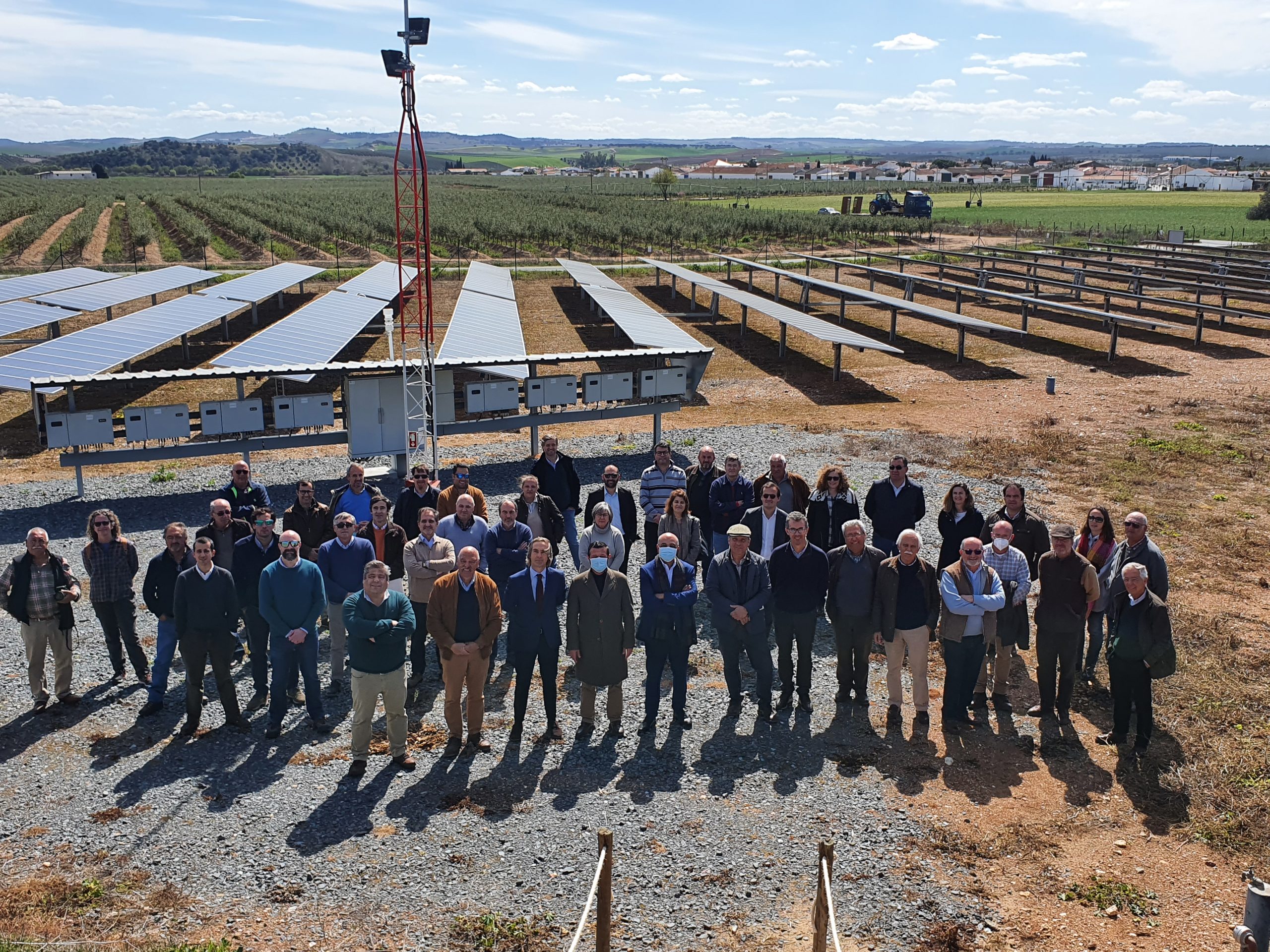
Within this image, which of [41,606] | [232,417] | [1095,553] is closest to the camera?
[41,606]

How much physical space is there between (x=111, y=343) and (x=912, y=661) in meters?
17.7

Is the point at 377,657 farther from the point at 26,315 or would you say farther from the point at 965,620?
the point at 26,315

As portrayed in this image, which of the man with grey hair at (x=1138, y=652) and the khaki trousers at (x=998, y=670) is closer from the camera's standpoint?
the man with grey hair at (x=1138, y=652)

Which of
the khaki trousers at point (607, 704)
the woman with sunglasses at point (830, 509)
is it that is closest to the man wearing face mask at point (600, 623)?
the khaki trousers at point (607, 704)

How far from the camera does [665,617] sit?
831 centimetres

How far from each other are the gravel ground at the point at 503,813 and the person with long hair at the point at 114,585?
0.33 m

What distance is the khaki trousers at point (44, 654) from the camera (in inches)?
338

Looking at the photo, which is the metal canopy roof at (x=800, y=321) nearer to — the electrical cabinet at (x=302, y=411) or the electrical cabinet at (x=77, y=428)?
the electrical cabinet at (x=302, y=411)

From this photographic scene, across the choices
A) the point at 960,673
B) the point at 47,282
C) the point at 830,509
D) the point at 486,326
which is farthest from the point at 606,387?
the point at 47,282

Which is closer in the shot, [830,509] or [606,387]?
[830,509]

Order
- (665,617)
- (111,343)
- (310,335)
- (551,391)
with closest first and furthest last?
(665,617) < (551,391) < (111,343) < (310,335)

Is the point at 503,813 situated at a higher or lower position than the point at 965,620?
lower

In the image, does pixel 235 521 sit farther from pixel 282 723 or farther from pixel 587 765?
pixel 587 765

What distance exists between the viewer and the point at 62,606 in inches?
340
